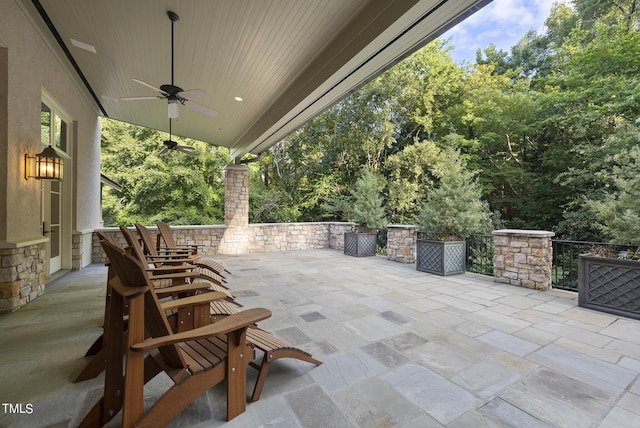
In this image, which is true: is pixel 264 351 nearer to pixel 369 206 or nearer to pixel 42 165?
pixel 42 165

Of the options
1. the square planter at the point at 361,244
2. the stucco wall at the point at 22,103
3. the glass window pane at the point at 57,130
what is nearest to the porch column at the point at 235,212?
the square planter at the point at 361,244

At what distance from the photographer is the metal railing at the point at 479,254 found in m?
5.70

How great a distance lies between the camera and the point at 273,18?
10.5 feet

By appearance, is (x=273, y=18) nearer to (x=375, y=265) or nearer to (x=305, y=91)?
(x=305, y=91)

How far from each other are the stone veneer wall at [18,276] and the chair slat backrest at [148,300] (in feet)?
9.57

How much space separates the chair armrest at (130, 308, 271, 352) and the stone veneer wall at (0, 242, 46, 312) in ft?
10.5

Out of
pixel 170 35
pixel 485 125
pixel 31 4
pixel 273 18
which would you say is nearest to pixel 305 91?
pixel 273 18

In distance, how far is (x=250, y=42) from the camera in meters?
3.68

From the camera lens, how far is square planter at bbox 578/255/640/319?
10.5ft

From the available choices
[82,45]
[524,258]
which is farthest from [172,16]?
[524,258]

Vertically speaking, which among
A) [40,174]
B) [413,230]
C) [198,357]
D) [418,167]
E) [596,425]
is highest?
[418,167]

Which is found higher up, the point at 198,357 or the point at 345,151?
the point at 345,151

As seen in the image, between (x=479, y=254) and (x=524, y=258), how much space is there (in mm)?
1383

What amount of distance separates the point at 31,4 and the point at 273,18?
286 centimetres
